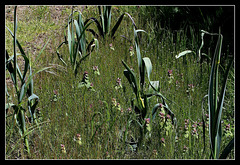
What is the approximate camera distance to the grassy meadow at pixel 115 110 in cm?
234

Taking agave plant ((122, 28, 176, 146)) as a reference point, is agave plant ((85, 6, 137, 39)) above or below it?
above

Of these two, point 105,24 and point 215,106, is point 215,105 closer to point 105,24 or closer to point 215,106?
point 215,106

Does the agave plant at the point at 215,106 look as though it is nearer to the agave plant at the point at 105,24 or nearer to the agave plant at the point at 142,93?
the agave plant at the point at 142,93

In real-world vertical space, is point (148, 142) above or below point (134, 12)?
below

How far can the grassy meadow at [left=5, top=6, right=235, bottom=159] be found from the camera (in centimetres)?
234

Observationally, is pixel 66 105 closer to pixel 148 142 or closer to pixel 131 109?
pixel 131 109

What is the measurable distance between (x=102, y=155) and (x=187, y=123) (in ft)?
2.46

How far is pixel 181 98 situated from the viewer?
2.87 meters

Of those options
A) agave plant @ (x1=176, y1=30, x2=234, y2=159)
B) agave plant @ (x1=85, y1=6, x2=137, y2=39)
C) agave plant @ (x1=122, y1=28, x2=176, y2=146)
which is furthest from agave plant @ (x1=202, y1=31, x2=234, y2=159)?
agave plant @ (x1=85, y1=6, x2=137, y2=39)

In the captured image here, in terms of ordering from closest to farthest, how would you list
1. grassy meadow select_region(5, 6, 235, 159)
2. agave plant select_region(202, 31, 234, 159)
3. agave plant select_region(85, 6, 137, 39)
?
agave plant select_region(202, 31, 234, 159) → grassy meadow select_region(5, 6, 235, 159) → agave plant select_region(85, 6, 137, 39)

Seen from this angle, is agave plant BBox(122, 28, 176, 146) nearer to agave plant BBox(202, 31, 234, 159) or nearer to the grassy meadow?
the grassy meadow

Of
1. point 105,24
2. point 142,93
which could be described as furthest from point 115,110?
point 105,24

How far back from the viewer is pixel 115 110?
278cm

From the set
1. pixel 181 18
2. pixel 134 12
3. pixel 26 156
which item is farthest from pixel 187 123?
pixel 134 12
